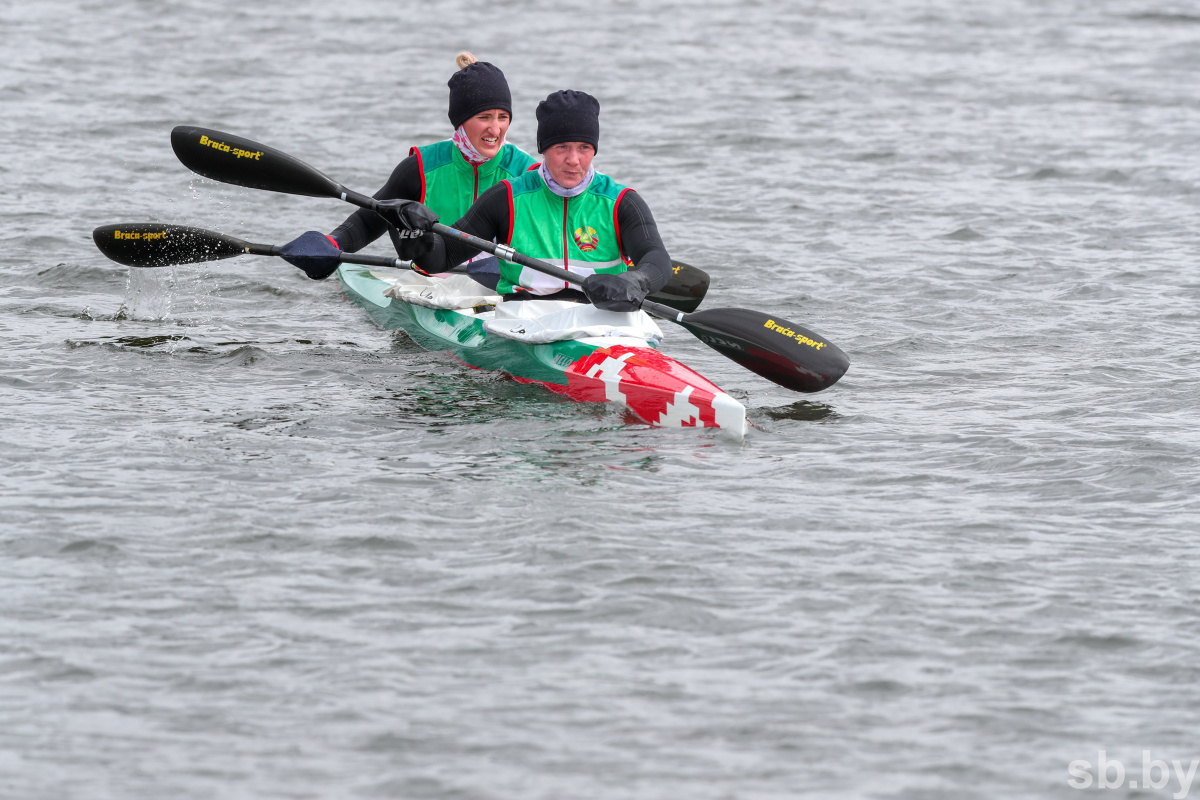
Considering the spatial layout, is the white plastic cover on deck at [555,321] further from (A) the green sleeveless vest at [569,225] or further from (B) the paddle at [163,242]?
(B) the paddle at [163,242]

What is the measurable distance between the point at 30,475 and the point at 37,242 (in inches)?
215

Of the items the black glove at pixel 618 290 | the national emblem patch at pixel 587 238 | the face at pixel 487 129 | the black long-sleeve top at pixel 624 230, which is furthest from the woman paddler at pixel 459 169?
the black glove at pixel 618 290

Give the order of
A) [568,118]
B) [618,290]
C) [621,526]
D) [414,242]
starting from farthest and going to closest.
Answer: [414,242] < [568,118] < [618,290] < [621,526]

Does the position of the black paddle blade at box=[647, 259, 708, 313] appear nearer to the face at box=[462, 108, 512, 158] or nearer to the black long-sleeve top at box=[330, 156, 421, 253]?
the face at box=[462, 108, 512, 158]

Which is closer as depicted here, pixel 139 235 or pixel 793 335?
pixel 793 335

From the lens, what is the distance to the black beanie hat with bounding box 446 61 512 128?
333 inches

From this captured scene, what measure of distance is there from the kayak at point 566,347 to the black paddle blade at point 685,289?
108 centimetres

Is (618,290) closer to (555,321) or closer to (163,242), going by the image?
(555,321)

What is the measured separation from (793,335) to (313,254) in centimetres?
277

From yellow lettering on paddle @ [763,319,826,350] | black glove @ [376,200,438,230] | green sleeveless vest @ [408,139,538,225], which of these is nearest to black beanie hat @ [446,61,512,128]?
green sleeveless vest @ [408,139,538,225]

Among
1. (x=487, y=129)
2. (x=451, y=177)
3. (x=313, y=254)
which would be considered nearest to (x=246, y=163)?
(x=313, y=254)

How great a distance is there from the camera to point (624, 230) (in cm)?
770

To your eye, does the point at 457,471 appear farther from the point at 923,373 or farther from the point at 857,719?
the point at 923,373

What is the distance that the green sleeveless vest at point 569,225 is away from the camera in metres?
7.70
